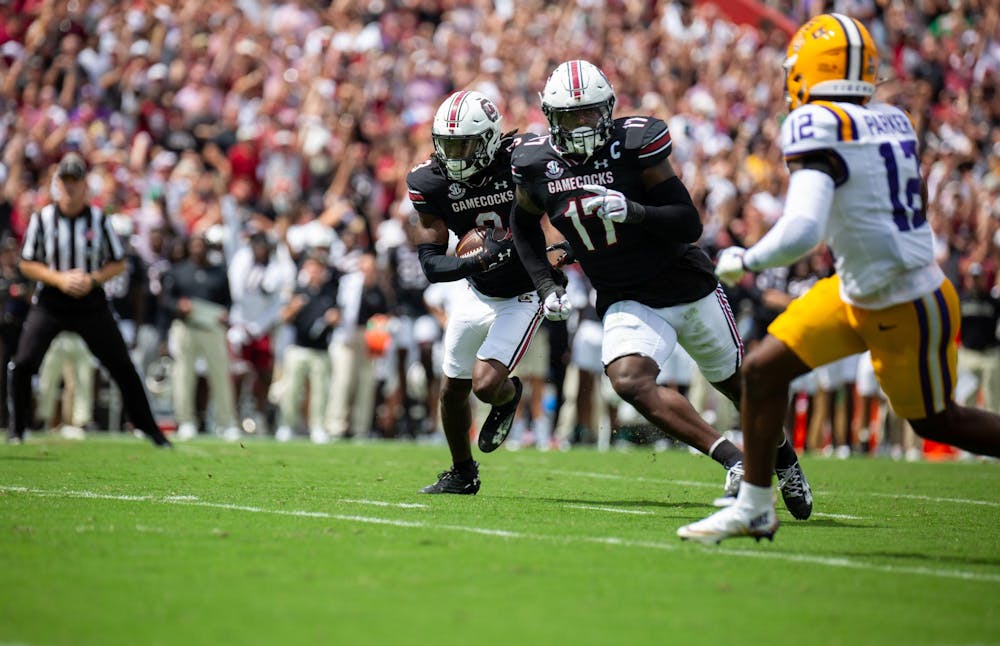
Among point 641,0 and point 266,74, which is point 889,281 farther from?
point 641,0

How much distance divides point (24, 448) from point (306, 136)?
7132 mm

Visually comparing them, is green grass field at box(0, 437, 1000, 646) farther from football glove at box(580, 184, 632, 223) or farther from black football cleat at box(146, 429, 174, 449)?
black football cleat at box(146, 429, 174, 449)

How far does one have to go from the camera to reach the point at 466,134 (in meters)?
7.91

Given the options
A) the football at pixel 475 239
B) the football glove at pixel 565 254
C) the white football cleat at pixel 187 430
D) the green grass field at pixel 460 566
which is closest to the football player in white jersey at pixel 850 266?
the green grass field at pixel 460 566

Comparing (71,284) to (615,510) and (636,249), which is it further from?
(636,249)

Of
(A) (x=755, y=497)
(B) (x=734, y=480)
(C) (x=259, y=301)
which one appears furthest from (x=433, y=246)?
(C) (x=259, y=301)

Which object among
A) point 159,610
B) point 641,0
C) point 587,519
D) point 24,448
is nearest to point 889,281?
point 587,519

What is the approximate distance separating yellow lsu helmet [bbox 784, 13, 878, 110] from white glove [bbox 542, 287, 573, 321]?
192 cm

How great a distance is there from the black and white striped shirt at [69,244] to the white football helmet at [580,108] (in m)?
5.71

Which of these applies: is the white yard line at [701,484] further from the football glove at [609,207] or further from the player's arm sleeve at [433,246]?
the football glove at [609,207]

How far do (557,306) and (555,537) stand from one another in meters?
1.57

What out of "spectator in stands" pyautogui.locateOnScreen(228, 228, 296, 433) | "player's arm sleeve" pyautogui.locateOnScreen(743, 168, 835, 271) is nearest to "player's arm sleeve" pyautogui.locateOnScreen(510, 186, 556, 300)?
"player's arm sleeve" pyautogui.locateOnScreen(743, 168, 835, 271)

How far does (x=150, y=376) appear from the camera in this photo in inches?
645

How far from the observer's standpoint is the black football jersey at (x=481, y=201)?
8234 millimetres
